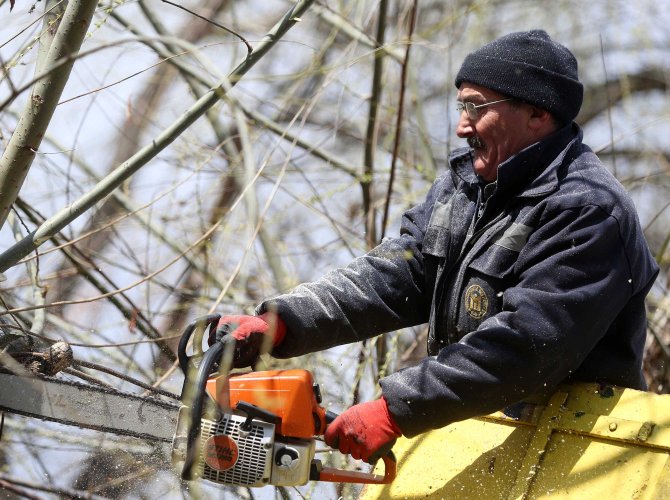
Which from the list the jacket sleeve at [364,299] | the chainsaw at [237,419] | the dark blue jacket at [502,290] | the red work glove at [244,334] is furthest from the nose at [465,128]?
the chainsaw at [237,419]

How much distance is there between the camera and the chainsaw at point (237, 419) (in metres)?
2.52

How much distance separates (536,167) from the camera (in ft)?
9.58

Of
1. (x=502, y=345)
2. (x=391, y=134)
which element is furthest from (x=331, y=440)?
(x=391, y=134)

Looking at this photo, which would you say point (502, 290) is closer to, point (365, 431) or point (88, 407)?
point (365, 431)

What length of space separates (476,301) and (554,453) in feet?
1.68

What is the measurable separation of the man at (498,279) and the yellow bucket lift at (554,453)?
0.12m

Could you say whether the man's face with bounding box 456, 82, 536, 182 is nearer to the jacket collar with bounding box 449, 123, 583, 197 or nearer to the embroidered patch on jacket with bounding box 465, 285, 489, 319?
the jacket collar with bounding box 449, 123, 583, 197

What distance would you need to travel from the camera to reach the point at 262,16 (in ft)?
Result: 27.3

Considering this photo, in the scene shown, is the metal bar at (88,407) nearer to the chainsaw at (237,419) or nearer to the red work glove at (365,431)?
the chainsaw at (237,419)

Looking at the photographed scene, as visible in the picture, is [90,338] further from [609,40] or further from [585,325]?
[609,40]

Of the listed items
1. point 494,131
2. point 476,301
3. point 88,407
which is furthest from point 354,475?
point 494,131

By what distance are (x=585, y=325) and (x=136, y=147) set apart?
18.3 feet

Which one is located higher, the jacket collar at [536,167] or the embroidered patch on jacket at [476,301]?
the jacket collar at [536,167]

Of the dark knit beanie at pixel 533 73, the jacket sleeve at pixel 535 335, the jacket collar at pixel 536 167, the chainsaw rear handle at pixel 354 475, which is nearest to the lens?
the jacket sleeve at pixel 535 335
